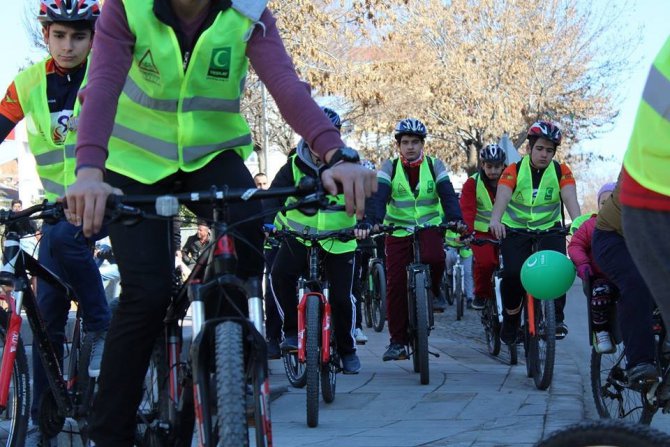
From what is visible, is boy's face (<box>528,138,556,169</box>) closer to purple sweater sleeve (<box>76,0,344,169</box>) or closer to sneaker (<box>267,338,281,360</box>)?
sneaker (<box>267,338,281,360</box>)

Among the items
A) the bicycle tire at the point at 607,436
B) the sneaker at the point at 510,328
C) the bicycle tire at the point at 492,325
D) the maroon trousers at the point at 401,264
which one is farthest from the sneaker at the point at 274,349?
the bicycle tire at the point at 607,436

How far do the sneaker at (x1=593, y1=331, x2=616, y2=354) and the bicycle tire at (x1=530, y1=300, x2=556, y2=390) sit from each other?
→ 1.75 meters

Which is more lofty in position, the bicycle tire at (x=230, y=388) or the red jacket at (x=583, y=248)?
the red jacket at (x=583, y=248)

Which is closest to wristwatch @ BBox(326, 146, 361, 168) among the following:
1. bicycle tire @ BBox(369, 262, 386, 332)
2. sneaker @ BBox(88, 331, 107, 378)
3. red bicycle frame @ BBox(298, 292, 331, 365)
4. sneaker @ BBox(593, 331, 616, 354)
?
sneaker @ BBox(88, 331, 107, 378)

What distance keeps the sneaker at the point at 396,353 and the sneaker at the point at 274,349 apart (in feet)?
2.87

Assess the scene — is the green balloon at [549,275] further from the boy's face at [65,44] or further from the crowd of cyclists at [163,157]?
the boy's face at [65,44]

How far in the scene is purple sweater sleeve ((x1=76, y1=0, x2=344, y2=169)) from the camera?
3.56m

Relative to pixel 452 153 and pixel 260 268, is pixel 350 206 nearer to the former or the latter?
pixel 260 268

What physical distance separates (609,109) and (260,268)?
42.1m

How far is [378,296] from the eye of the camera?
15.0 meters

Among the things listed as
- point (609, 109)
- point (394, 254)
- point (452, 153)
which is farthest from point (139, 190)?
point (452, 153)

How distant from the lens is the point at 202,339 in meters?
3.32

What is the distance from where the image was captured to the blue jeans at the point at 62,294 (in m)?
5.59

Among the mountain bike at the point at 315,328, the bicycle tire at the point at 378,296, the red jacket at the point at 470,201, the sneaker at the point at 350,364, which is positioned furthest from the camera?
the bicycle tire at the point at 378,296
